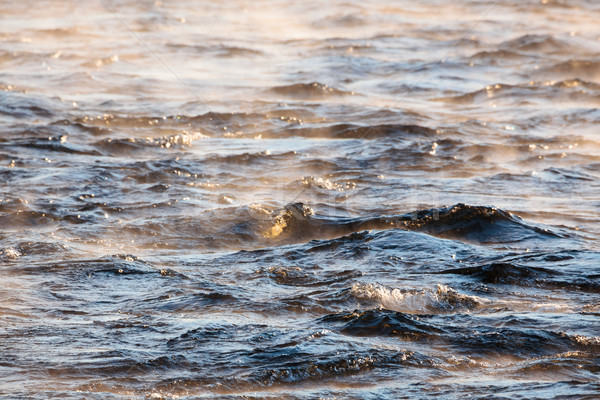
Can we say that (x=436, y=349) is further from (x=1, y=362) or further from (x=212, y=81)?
(x=212, y=81)

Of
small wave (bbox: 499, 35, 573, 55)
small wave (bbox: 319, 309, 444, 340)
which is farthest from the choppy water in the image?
small wave (bbox: 499, 35, 573, 55)

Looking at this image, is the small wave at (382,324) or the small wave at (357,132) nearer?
the small wave at (382,324)

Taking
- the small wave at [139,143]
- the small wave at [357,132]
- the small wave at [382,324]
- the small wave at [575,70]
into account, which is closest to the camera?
the small wave at [382,324]

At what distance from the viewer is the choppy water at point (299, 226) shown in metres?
4.85

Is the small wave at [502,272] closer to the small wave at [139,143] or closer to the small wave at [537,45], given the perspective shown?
the small wave at [139,143]

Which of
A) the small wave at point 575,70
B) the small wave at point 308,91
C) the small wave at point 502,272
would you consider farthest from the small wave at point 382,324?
the small wave at point 575,70

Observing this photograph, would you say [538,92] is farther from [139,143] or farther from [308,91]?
[139,143]

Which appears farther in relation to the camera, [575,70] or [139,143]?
[575,70]

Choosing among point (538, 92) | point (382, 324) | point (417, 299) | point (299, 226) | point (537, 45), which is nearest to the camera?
point (382, 324)

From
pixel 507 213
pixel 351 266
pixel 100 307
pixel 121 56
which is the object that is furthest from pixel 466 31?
pixel 100 307

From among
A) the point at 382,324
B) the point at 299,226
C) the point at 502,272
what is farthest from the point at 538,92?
the point at 382,324

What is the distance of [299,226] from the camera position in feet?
25.0

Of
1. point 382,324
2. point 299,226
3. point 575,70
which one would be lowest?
point 382,324

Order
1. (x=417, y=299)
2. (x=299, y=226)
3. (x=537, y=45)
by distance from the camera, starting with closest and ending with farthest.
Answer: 1. (x=417, y=299)
2. (x=299, y=226)
3. (x=537, y=45)
